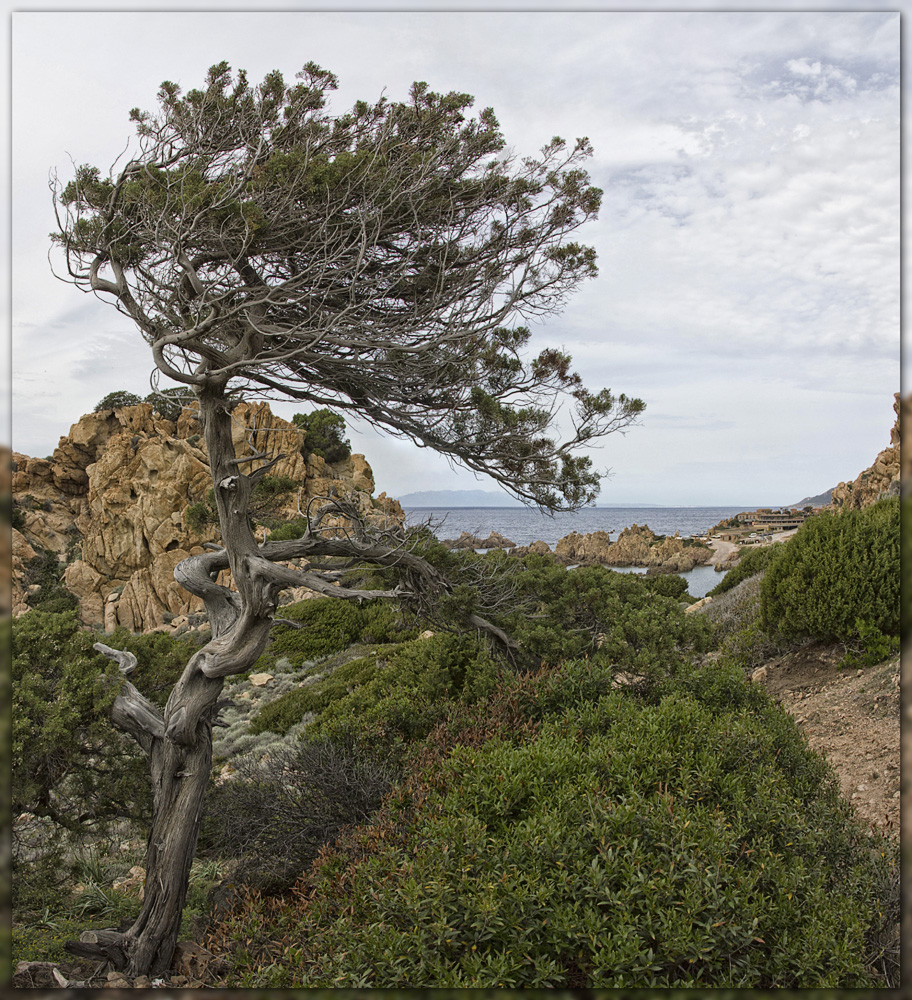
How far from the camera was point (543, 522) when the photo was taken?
748cm

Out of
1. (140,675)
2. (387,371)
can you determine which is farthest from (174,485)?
(387,371)

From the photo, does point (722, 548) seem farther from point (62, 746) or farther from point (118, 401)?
point (118, 401)

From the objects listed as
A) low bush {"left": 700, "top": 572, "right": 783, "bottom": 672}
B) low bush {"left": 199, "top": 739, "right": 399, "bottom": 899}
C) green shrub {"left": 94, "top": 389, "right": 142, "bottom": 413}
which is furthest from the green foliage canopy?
green shrub {"left": 94, "top": 389, "right": 142, "bottom": 413}

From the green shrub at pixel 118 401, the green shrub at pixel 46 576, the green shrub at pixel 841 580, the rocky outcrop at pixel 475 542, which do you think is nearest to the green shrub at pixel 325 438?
the rocky outcrop at pixel 475 542

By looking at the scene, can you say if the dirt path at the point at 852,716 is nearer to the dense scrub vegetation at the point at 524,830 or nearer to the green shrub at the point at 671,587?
the dense scrub vegetation at the point at 524,830

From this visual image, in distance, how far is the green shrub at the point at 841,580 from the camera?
7215 mm

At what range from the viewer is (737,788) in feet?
10.1

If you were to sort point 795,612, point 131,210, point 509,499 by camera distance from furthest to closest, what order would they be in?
point 795,612 → point 509,499 → point 131,210

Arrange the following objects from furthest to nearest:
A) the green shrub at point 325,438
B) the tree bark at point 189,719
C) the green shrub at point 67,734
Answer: the green shrub at point 325,438 < the tree bark at point 189,719 < the green shrub at point 67,734

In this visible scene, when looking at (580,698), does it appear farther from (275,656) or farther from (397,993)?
(275,656)

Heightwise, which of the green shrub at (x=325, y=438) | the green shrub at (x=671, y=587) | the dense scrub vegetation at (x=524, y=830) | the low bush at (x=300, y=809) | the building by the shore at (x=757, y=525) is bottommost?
the low bush at (x=300, y=809)

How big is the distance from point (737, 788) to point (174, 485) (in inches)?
908

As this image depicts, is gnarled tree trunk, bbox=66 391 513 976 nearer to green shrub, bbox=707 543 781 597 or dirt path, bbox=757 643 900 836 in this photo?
dirt path, bbox=757 643 900 836

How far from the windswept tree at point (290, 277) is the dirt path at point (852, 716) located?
12.5 feet
